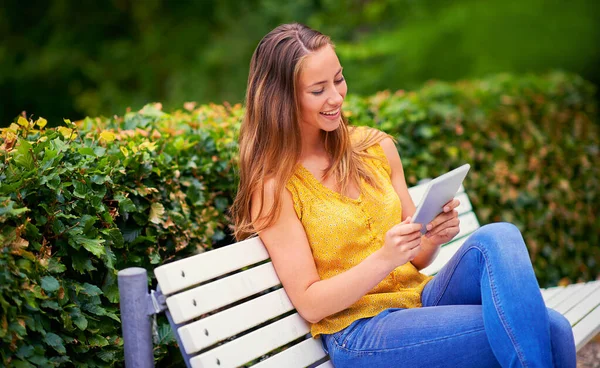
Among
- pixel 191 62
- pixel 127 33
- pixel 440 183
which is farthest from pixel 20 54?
pixel 440 183

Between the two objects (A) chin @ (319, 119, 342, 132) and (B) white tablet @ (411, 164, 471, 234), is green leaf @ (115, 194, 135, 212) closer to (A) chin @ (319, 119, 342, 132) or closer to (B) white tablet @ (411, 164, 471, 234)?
(A) chin @ (319, 119, 342, 132)

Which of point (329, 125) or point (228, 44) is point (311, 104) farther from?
point (228, 44)

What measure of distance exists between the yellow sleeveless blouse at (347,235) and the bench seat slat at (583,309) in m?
0.73

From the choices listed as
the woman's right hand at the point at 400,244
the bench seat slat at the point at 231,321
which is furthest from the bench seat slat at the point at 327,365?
the woman's right hand at the point at 400,244

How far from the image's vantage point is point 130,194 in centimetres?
267

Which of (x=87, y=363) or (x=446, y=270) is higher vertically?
(x=87, y=363)

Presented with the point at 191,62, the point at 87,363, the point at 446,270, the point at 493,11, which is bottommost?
the point at 446,270

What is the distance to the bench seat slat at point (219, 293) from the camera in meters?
2.23

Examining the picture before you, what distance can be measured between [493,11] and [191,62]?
16.4 feet

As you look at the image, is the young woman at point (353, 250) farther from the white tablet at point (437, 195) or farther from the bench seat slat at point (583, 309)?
the bench seat slat at point (583, 309)

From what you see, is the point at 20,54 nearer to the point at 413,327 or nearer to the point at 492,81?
the point at 492,81

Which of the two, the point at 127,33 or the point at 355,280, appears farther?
the point at 127,33

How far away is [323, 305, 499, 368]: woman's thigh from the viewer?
2.31 meters

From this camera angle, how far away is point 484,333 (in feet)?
7.56
